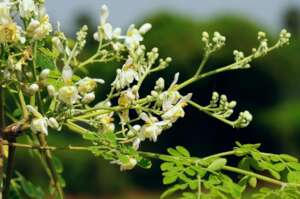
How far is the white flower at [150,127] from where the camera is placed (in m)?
1.51

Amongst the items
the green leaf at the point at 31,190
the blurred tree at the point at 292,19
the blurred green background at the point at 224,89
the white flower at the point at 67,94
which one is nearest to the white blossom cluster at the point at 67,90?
the white flower at the point at 67,94

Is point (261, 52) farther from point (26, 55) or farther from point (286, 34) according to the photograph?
point (26, 55)

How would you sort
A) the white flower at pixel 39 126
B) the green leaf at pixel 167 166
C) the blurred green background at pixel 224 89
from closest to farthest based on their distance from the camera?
the white flower at pixel 39 126, the green leaf at pixel 167 166, the blurred green background at pixel 224 89

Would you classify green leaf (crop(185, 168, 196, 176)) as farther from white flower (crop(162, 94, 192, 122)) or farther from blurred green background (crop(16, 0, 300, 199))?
blurred green background (crop(16, 0, 300, 199))

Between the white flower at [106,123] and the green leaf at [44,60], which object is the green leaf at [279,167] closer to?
the white flower at [106,123]

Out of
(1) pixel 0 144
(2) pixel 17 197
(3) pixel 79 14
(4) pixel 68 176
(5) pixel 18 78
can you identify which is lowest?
(4) pixel 68 176

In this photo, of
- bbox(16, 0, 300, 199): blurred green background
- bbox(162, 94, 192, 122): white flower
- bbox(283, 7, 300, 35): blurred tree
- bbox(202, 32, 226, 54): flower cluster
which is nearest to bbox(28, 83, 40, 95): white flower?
bbox(162, 94, 192, 122): white flower

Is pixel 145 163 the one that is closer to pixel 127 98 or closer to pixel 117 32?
pixel 127 98

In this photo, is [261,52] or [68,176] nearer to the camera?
[261,52]

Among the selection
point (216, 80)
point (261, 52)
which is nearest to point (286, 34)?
point (261, 52)

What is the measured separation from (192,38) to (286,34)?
99.5ft

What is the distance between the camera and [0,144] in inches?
60.4

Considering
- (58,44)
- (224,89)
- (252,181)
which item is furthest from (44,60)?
(224,89)

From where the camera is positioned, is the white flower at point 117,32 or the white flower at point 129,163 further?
the white flower at point 117,32
